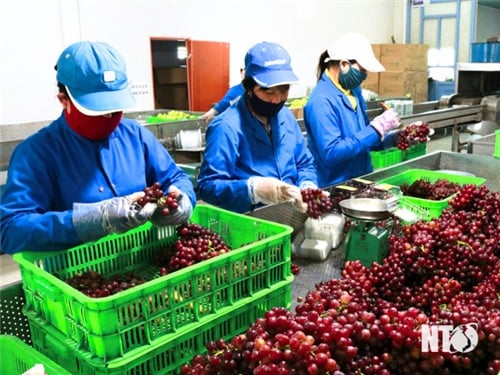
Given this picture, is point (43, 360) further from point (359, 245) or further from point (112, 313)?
point (359, 245)

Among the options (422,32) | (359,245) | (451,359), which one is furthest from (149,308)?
(422,32)

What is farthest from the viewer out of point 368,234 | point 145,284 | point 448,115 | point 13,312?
point 448,115

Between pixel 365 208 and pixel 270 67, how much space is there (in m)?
0.69

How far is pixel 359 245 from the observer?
1.67 meters

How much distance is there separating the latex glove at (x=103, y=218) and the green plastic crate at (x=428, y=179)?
120 centimetres

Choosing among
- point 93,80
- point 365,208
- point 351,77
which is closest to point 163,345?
point 93,80

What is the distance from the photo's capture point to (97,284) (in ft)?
4.15

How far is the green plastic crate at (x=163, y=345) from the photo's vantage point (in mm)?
1037

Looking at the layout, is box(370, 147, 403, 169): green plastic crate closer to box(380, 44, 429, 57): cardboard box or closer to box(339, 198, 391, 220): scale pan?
box(339, 198, 391, 220): scale pan

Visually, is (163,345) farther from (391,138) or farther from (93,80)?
(391,138)

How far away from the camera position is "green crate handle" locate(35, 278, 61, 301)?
1081 mm

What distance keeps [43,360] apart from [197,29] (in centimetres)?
605

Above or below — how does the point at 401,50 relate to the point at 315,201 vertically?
above

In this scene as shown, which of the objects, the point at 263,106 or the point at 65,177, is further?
the point at 263,106
